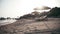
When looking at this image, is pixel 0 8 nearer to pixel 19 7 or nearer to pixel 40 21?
pixel 19 7

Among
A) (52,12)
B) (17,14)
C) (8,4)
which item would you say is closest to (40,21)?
(52,12)

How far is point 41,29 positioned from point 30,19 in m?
0.33

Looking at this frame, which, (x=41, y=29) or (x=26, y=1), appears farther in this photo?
(x=26, y=1)

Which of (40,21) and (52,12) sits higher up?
(52,12)

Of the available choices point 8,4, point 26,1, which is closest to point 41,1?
point 26,1

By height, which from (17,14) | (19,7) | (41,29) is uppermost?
(19,7)

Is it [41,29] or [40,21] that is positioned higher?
[40,21]

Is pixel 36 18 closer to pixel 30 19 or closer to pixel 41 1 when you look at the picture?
pixel 30 19

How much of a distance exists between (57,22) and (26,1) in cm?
83

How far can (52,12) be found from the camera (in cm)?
244

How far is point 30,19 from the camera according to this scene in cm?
249

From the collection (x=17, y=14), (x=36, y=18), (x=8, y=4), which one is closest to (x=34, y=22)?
(x=36, y=18)

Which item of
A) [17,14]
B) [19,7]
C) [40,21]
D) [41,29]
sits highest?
[19,7]

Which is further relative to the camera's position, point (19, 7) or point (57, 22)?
point (19, 7)
